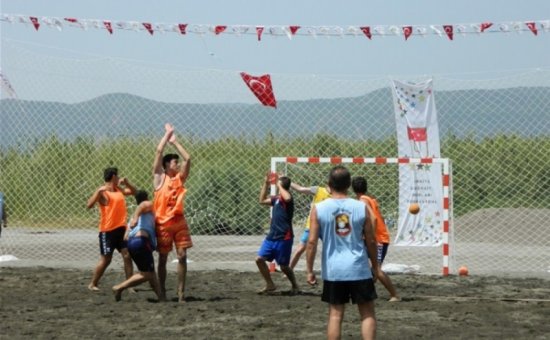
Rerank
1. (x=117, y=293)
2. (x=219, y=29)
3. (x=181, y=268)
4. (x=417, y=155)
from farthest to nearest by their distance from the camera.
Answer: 1. (x=219, y=29)
2. (x=417, y=155)
3. (x=117, y=293)
4. (x=181, y=268)

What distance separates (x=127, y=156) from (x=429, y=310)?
43.1ft

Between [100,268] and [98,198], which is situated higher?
[98,198]

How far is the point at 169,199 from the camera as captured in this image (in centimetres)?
1143

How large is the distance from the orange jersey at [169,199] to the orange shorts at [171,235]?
7 cm

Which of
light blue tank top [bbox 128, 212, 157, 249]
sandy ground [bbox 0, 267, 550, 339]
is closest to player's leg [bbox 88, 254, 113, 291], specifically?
sandy ground [bbox 0, 267, 550, 339]

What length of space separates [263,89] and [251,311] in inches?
275

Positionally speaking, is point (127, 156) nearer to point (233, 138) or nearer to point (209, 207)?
point (233, 138)

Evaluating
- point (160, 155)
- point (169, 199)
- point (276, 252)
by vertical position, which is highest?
point (160, 155)

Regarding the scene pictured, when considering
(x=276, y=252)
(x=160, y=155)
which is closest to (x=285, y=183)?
(x=276, y=252)

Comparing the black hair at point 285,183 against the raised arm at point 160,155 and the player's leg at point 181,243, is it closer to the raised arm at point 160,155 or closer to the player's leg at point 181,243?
the player's leg at point 181,243

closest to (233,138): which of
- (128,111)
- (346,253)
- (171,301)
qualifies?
(128,111)

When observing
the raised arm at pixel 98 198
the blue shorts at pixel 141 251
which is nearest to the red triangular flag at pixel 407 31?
the raised arm at pixel 98 198

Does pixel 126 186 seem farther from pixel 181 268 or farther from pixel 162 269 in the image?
pixel 181 268

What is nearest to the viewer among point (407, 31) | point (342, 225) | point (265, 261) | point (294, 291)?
point (342, 225)
